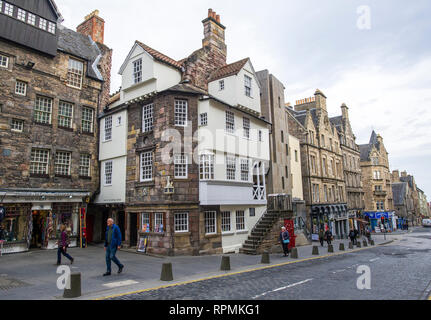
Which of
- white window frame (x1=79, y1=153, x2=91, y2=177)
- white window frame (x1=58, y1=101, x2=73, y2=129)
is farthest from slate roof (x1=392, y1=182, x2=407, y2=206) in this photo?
white window frame (x1=58, y1=101, x2=73, y2=129)

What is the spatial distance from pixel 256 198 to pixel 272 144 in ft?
18.8

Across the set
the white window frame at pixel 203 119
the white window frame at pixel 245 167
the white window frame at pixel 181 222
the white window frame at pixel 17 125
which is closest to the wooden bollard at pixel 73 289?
the white window frame at pixel 181 222

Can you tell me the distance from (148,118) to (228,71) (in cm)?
749

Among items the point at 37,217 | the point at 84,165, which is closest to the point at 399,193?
the point at 84,165

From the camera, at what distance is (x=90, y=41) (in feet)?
80.8

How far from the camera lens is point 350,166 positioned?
47188mm

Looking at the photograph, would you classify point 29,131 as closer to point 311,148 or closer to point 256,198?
point 256,198

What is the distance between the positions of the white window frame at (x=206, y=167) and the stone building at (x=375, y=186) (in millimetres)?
45901

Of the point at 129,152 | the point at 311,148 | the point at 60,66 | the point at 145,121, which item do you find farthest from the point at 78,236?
the point at 311,148

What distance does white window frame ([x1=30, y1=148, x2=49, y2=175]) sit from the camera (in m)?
18.7

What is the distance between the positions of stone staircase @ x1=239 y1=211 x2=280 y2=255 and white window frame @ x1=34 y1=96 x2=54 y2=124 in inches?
623

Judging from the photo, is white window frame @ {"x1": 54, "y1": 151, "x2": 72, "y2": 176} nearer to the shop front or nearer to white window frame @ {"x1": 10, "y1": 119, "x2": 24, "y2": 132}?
the shop front

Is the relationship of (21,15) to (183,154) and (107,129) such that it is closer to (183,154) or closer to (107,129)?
(107,129)
